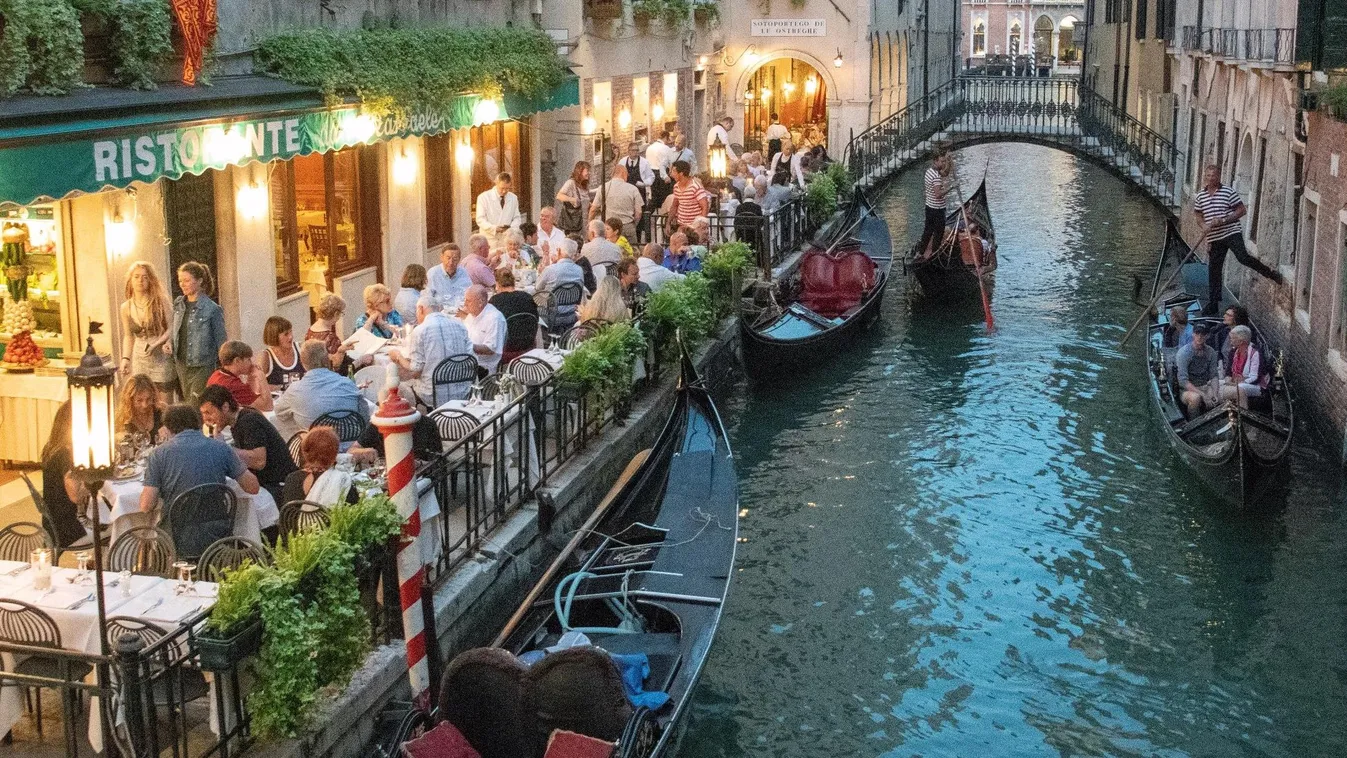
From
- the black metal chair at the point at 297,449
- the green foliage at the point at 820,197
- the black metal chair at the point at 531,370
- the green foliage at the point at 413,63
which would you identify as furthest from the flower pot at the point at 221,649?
the green foliage at the point at 820,197

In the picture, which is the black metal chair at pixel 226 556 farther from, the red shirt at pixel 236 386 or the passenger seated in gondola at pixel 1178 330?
the passenger seated in gondola at pixel 1178 330

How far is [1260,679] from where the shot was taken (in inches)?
321

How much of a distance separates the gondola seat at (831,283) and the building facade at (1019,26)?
186ft

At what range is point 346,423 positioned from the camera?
7738 mm

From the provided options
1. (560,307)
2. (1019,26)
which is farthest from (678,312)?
(1019,26)

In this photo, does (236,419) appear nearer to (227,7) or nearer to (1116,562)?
(227,7)

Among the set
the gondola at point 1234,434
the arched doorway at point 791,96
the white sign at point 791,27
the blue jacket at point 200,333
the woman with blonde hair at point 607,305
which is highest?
the white sign at point 791,27

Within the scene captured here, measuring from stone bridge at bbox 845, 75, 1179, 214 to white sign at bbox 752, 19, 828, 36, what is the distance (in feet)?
6.21

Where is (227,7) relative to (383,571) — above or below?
above

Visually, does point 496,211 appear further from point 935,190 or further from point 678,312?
point 935,190

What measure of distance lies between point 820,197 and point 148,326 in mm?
12264

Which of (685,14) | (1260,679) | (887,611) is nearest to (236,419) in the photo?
(887,611)

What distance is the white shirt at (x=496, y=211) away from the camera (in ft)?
46.3

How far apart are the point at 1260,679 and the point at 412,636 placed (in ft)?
14.9
